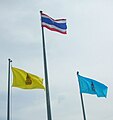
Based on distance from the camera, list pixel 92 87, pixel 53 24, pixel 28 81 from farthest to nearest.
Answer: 1. pixel 92 87
2. pixel 53 24
3. pixel 28 81

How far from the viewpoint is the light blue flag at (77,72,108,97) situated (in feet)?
76.6

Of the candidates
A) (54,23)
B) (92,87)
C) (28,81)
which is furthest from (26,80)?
(92,87)

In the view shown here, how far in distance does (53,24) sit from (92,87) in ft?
21.4

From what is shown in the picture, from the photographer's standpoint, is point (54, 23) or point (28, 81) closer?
point (28, 81)

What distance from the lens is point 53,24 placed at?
20.4m

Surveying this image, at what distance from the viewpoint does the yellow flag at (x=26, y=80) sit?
20.0m

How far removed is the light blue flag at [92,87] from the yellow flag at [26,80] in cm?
464

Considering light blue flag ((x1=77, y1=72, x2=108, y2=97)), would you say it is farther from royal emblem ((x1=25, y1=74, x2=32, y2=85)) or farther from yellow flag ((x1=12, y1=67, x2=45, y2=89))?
royal emblem ((x1=25, y1=74, x2=32, y2=85))

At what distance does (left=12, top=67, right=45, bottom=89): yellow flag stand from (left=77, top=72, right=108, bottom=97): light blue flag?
4.64 meters

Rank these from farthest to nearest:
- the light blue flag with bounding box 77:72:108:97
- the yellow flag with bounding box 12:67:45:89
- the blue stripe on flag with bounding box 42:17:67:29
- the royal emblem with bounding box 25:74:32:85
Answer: the light blue flag with bounding box 77:72:108:97
the blue stripe on flag with bounding box 42:17:67:29
the royal emblem with bounding box 25:74:32:85
the yellow flag with bounding box 12:67:45:89

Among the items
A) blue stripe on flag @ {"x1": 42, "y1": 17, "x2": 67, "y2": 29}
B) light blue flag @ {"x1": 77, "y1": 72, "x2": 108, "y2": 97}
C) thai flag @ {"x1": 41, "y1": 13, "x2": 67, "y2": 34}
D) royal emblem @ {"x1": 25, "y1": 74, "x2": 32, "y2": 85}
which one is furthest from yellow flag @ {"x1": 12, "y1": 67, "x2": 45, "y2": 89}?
light blue flag @ {"x1": 77, "y1": 72, "x2": 108, "y2": 97}

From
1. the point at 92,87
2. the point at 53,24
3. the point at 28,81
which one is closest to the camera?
the point at 28,81

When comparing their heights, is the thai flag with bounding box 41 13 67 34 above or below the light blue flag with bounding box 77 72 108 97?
above

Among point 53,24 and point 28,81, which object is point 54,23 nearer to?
point 53,24
